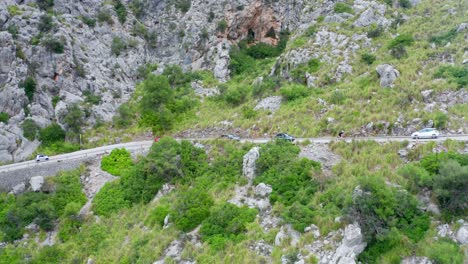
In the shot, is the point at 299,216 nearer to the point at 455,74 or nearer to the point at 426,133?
the point at 426,133

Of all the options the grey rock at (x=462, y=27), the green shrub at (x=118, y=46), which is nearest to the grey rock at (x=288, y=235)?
the grey rock at (x=462, y=27)

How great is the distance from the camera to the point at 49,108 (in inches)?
1662

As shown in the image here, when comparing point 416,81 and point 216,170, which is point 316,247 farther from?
point 416,81

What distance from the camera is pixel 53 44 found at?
149 feet

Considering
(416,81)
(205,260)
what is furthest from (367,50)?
(205,260)

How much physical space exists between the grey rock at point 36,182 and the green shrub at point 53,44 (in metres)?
20.6

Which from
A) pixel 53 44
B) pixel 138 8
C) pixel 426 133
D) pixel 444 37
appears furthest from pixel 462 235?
pixel 138 8

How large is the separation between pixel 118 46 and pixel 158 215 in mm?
35551

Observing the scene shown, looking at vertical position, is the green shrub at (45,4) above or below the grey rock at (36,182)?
above

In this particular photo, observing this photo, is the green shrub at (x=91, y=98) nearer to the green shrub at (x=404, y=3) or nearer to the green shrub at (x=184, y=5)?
the green shrub at (x=184, y=5)

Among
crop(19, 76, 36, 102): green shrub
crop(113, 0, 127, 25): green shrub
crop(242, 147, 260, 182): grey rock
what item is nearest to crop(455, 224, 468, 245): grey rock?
crop(242, 147, 260, 182): grey rock

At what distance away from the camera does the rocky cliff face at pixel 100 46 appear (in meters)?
41.9

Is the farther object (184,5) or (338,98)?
(184,5)

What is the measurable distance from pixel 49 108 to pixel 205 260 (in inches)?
1212
